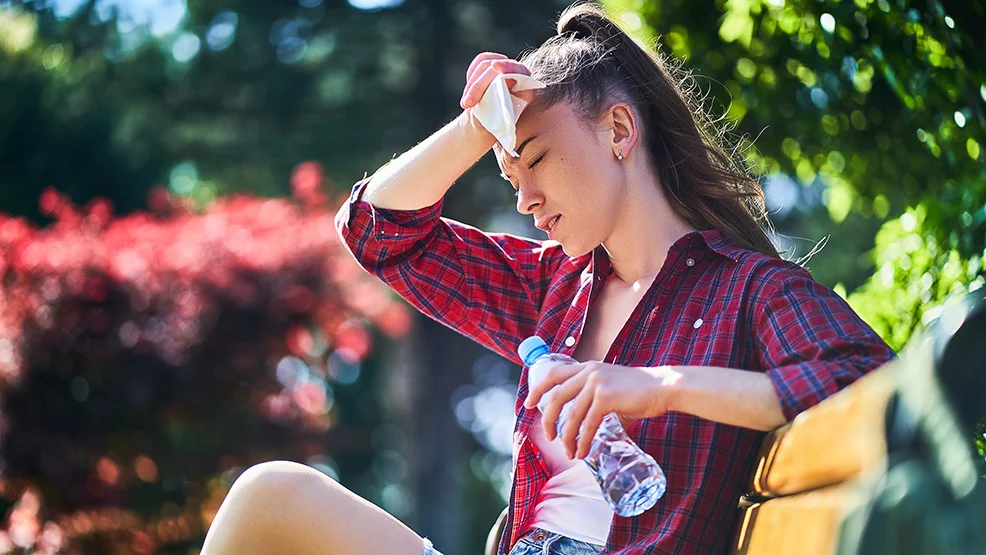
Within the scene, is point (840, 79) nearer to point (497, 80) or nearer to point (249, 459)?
point (497, 80)

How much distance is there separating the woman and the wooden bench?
0.16m

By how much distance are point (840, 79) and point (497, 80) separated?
1328mm

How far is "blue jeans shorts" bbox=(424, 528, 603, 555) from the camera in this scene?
1.69 metres

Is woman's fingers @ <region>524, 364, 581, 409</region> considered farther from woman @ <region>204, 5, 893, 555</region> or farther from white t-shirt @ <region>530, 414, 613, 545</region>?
white t-shirt @ <region>530, 414, 613, 545</region>

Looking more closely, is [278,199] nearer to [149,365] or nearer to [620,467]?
[149,365]

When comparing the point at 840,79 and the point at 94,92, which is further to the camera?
the point at 94,92

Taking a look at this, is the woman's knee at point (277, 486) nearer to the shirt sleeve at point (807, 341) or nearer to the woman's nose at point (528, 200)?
the woman's nose at point (528, 200)

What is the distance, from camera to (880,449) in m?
1.01

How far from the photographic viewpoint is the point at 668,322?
69.9 inches

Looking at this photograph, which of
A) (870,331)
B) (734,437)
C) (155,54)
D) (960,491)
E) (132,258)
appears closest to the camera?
(960,491)

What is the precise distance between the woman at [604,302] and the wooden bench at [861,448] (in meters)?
0.16

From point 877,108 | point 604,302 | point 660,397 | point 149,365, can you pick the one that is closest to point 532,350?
point 660,397

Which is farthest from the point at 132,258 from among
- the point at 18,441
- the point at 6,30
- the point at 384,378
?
the point at 384,378

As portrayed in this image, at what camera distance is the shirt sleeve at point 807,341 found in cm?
137
